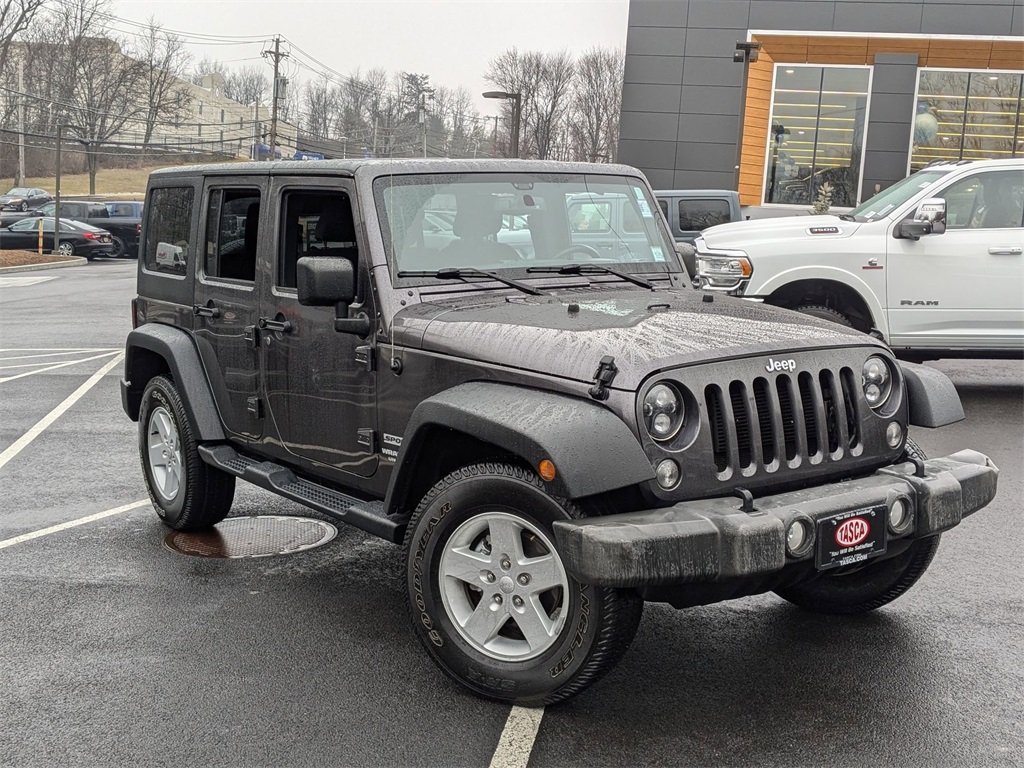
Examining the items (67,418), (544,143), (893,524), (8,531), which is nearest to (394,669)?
(893,524)

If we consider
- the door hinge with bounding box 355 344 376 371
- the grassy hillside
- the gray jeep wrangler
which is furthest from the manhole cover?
the grassy hillside

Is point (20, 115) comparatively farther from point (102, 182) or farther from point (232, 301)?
point (232, 301)

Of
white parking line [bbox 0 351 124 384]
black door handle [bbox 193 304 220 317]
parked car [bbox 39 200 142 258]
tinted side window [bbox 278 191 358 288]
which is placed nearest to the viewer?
tinted side window [bbox 278 191 358 288]

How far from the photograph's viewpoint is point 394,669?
14.3 ft

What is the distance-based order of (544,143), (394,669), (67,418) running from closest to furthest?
(394,669) → (67,418) → (544,143)

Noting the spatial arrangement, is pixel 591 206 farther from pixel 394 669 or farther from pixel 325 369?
pixel 394 669

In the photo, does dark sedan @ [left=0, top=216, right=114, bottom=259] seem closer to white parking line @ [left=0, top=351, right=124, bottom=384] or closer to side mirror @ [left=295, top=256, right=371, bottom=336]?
white parking line @ [left=0, top=351, right=124, bottom=384]

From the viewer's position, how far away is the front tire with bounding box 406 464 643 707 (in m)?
3.67

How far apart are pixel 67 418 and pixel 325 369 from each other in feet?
18.7

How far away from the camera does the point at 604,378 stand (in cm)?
370

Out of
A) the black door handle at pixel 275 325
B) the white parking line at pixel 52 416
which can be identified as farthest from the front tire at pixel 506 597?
the white parking line at pixel 52 416

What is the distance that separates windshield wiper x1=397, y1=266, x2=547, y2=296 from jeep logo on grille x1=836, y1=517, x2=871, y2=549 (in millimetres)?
1644

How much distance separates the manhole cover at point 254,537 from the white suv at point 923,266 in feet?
16.5

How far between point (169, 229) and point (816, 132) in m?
30.0
